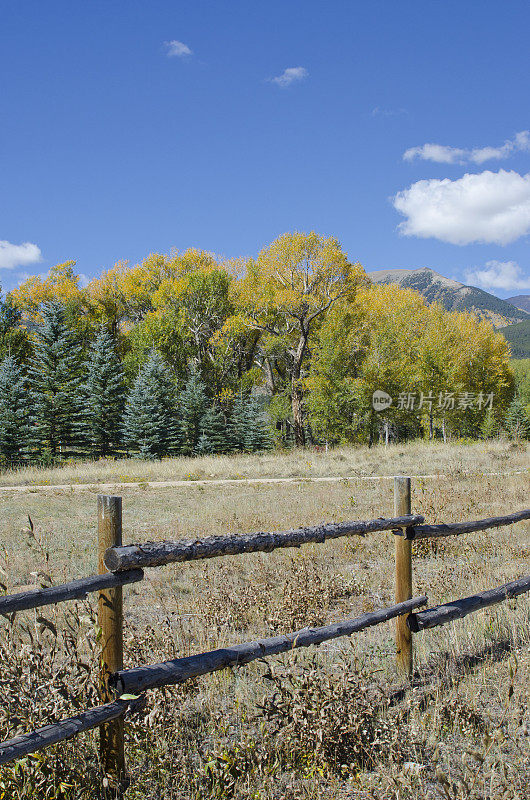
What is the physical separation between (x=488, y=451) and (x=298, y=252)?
1721 centimetres

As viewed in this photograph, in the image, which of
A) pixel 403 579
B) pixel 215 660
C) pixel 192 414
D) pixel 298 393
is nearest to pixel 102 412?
pixel 192 414

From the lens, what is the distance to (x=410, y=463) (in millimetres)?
24828

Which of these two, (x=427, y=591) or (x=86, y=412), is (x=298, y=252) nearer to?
(x=86, y=412)

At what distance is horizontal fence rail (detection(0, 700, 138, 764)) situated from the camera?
2.39 meters

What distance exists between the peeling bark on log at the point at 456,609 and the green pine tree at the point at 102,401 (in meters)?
30.8

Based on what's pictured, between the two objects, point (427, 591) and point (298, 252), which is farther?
point (298, 252)

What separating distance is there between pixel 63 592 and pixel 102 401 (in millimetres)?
32478

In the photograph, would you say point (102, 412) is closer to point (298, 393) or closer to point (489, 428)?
point (298, 393)

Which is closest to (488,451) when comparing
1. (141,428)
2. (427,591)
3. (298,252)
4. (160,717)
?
(298,252)

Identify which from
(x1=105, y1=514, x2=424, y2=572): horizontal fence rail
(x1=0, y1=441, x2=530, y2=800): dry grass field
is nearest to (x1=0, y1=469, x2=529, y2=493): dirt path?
(x1=0, y1=441, x2=530, y2=800): dry grass field

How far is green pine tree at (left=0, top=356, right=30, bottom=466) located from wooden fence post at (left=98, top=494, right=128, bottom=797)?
30.3m

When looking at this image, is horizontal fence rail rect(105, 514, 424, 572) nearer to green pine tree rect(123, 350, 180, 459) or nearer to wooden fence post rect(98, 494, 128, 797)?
wooden fence post rect(98, 494, 128, 797)

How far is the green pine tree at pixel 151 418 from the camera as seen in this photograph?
32.6 m

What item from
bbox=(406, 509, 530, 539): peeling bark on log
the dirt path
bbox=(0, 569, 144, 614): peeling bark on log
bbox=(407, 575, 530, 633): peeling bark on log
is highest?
bbox=(0, 569, 144, 614): peeling bark on log
